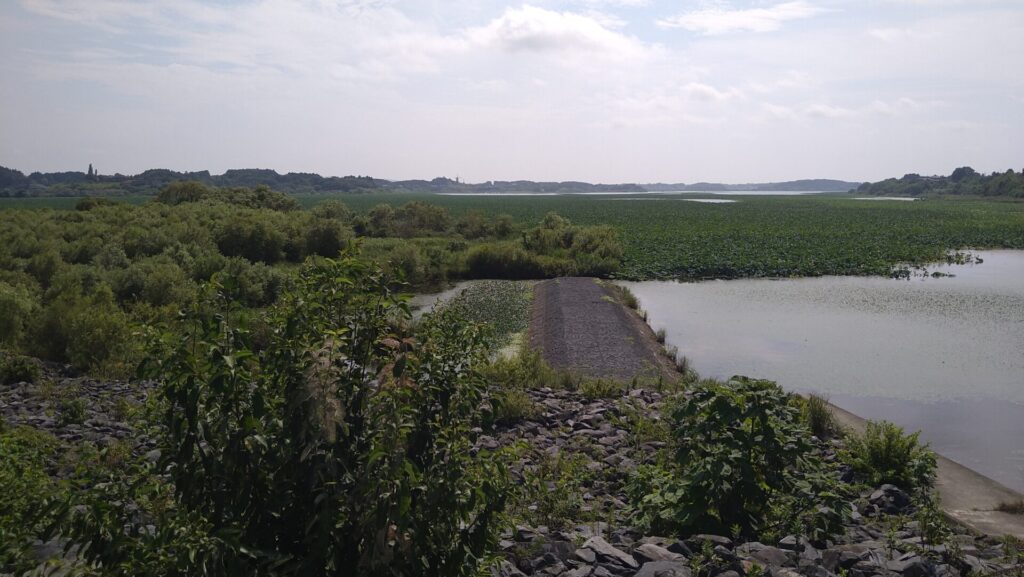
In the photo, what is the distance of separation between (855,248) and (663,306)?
19.8m

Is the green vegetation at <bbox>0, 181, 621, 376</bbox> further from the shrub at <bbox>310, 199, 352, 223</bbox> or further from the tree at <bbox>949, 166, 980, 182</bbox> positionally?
the tree at <bbox>949, 166, 980, 182</bbox>

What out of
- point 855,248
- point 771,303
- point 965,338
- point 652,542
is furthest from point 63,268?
point 855,248

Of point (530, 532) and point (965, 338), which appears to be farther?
point (965, 338)

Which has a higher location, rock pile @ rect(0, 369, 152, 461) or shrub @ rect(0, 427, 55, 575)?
shrub @ rect(0, 427, 55, 575)

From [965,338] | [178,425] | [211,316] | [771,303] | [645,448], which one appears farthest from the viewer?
[771,303]

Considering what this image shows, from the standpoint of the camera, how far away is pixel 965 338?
1833cm

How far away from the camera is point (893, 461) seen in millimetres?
8547

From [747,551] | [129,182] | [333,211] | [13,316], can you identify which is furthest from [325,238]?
[129,182]

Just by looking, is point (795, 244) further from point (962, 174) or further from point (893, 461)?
point (962, 174)

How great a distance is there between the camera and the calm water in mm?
12195

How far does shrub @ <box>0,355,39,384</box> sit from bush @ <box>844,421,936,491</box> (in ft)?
43.8

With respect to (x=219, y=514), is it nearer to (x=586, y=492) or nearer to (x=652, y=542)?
(x=652, y=542)

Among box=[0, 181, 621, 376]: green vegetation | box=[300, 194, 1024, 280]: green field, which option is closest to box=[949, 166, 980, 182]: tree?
box=[300, 194, 1024, 280]: green field

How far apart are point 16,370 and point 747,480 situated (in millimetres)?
12506
